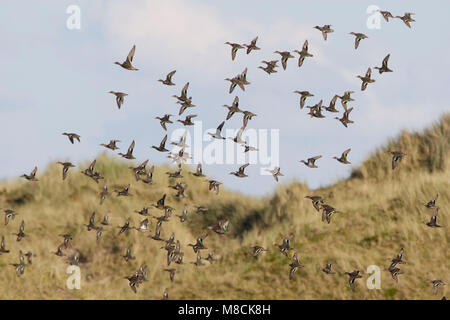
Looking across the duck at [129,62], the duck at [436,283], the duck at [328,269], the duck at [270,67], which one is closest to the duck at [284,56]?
the duck at [270,67]

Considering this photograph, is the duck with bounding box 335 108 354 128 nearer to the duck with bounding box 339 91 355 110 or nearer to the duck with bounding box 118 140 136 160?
the duck with bounding box 339 91 355 110

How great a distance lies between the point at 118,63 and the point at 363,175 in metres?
14.6

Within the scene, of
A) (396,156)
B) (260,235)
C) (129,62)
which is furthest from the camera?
(260,235)

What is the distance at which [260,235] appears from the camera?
105 feet

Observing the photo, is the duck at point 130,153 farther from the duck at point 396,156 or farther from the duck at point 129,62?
the duck at point 396,156

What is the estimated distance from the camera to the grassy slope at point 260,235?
92.8 ft

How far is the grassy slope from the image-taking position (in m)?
28.3

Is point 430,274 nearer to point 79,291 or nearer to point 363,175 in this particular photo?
point 363,175

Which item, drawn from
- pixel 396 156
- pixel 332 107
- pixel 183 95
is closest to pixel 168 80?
pixel 183 95

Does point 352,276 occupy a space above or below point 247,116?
below

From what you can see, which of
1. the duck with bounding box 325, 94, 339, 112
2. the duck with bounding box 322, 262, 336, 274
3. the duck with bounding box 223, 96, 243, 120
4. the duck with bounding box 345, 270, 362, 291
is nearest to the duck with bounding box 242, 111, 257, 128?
the duck with bounding box 223, 96, 243, 120

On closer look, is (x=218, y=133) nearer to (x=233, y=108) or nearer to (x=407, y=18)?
(x=233, y=108)

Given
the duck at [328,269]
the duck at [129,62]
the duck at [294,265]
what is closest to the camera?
the duck at [129,62]

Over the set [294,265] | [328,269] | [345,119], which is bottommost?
[328,269]
